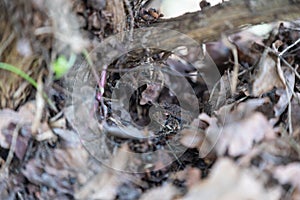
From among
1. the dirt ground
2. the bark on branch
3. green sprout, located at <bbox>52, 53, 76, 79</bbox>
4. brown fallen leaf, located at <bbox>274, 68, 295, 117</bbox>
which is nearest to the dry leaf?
the dirt ground

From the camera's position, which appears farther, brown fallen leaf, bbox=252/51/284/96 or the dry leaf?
brown fallen leaf, bbox=252/51/284/96

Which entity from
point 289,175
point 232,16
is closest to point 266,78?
point 232,16

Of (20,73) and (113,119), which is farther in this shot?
(113,119)

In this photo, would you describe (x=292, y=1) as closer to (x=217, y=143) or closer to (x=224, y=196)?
(x=217, y=143)

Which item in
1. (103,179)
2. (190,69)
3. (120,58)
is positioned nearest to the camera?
(103,179)

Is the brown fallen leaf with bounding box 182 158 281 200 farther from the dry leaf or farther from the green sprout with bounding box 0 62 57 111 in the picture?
the green sprout with bounding box 0 62 57 111

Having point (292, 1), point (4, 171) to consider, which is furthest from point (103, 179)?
point (292, 1)

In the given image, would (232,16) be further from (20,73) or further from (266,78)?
(20,73)
